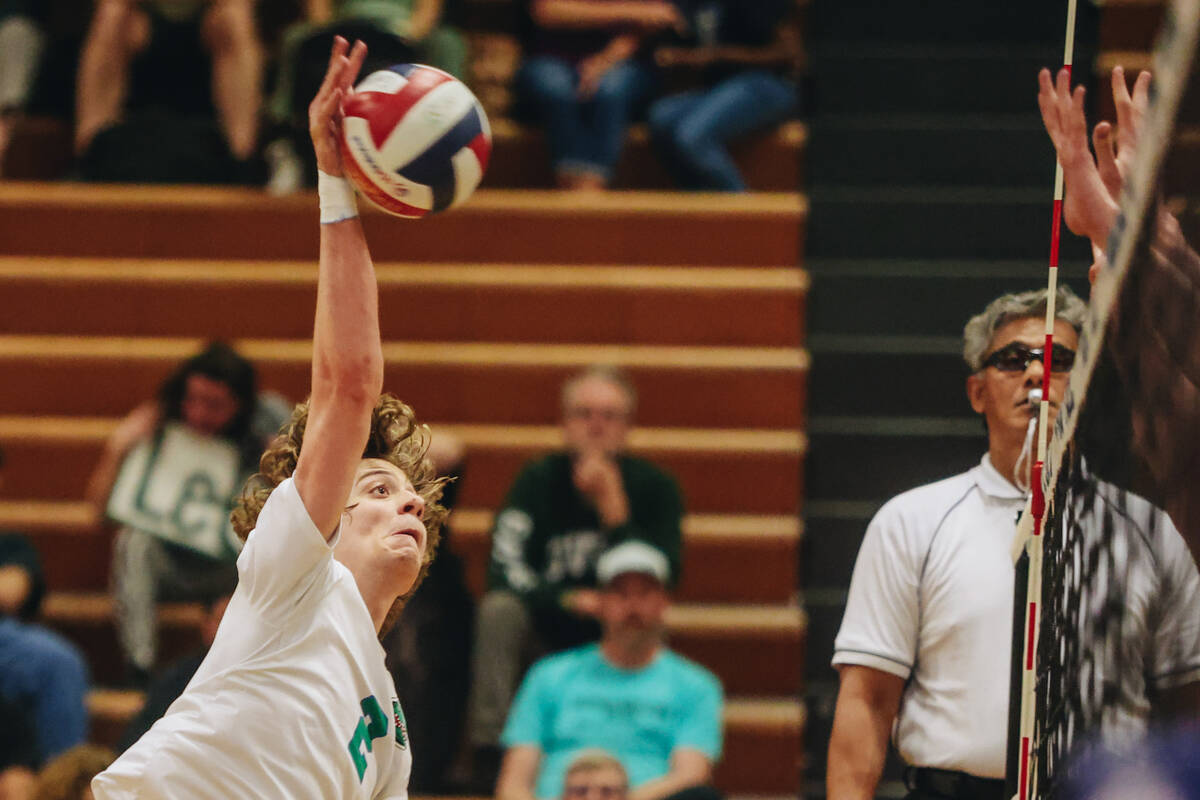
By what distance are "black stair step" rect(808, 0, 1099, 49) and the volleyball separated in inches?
205

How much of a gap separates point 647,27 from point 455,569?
296cm

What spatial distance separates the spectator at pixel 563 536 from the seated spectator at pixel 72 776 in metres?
1.48

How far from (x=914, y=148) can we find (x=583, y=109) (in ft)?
5.06

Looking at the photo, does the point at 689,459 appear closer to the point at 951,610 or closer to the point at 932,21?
the point at 932,21

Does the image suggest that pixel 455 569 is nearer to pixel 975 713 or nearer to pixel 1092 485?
pixel 975 713

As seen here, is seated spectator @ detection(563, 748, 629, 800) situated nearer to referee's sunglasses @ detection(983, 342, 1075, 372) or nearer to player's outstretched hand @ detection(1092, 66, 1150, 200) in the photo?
referee's sunglasses @ detection(983, 342, 1075, 372)

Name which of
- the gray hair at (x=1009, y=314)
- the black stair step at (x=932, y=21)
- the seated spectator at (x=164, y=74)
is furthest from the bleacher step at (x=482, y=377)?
the gray hair at (x=1009, y=314)

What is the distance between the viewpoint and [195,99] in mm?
8125

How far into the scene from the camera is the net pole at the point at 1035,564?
292 centimetres

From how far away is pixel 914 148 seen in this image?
25.5ft

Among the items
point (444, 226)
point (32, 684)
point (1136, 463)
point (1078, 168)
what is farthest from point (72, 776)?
point (444, 226)

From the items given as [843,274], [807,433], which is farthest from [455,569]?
[843,274]

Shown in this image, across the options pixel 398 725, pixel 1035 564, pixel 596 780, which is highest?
pixel 1035 564

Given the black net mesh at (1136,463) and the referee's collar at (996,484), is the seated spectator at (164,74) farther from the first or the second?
the black net mesh at (1136,463)
